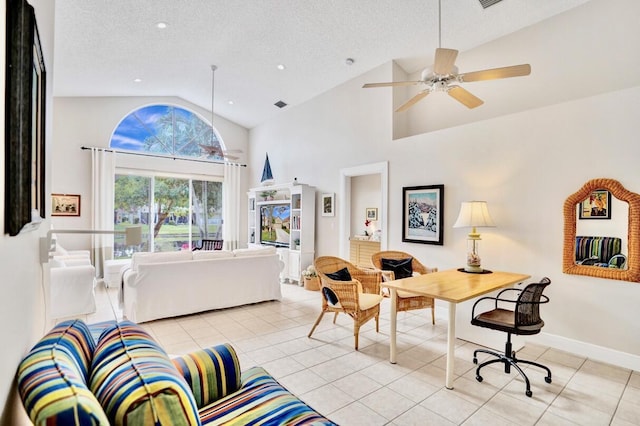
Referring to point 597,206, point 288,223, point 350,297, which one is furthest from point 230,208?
point 597,206

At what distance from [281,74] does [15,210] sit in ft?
18.5

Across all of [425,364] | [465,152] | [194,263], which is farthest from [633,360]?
[194,263]

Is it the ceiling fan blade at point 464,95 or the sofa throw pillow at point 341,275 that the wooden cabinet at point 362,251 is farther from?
the ceiling fan blade at point 464,95

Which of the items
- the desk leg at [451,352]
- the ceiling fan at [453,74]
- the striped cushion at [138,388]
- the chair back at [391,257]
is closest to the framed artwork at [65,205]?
the chair back at [391,257]

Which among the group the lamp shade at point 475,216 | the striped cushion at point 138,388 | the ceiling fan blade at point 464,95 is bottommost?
the striped cushion at point 138,388

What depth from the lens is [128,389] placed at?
957 millimetres

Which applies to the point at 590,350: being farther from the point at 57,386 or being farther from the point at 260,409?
the point at 57,386

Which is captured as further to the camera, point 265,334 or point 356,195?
point 356,195

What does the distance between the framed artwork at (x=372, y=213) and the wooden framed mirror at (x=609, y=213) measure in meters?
3.14

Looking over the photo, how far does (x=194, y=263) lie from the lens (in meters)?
4.40

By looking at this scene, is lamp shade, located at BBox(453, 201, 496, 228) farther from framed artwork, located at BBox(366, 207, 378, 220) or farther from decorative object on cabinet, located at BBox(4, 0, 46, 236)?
decorative object on cabinet, located at BBox(4, 0, 46, 236)

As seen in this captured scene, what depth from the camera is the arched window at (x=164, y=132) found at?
7.36m

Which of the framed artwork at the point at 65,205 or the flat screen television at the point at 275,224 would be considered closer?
the framed artwork at the point at 65,205

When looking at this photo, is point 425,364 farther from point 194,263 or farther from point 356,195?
point 356,195
